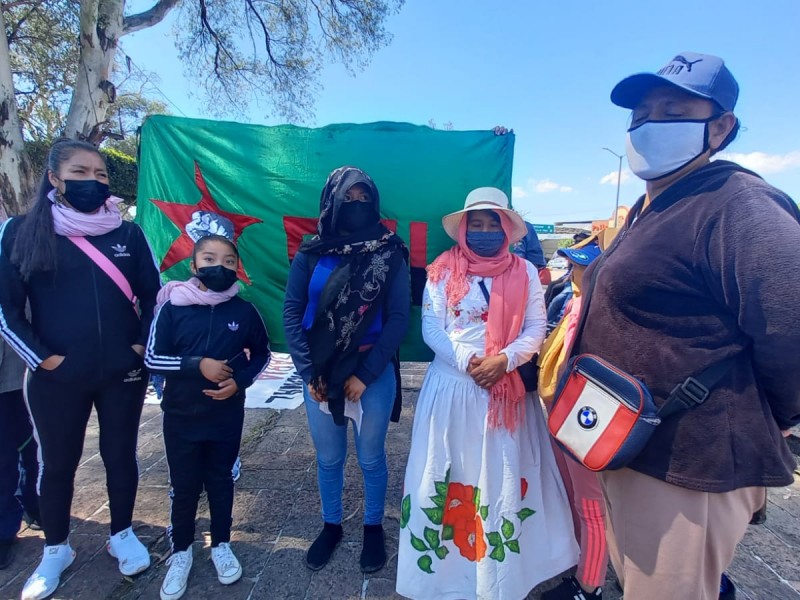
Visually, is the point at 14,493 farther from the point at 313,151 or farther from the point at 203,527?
the point at 313,151

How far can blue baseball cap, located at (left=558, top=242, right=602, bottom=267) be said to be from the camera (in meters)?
2.31

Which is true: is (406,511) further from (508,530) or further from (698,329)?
(698,329)

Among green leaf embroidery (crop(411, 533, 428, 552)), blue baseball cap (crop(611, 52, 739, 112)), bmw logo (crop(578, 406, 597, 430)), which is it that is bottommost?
green leaf embroidery (crop(411, 533, 428, 552))

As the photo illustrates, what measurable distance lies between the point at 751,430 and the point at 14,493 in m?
3.37

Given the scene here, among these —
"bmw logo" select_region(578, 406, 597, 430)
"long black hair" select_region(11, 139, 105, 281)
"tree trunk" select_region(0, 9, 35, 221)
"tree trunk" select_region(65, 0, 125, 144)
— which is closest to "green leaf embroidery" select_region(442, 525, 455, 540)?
"bmw logo" select_region(578, 406, 597, 430)

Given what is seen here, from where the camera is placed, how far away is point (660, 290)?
1229 millimetres

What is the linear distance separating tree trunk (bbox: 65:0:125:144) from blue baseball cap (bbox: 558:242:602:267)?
16.0 ft

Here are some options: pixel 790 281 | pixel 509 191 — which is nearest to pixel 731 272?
pixel 790 281

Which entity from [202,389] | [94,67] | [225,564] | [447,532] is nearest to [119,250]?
[202,389]

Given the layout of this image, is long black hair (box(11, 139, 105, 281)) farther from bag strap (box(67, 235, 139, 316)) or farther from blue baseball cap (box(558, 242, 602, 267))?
blue baseball cap (box(558, 242, 602, 267))

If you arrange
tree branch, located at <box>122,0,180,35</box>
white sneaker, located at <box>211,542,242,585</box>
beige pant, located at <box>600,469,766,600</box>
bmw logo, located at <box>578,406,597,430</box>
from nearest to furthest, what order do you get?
beige pant, located at <box>600,469,766,600</box> < bmw logo, located at <box>578,406,597,430</box> < white sneaker, located at <box>211,542,242,585</box> < tree branch, located at <box>122,0,180,35</box>

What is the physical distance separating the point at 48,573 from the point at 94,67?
475 cm

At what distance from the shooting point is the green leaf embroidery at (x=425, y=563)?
76.7 inches

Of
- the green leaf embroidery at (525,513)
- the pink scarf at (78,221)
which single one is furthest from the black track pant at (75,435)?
the green leaf embroidery at (525,513)
